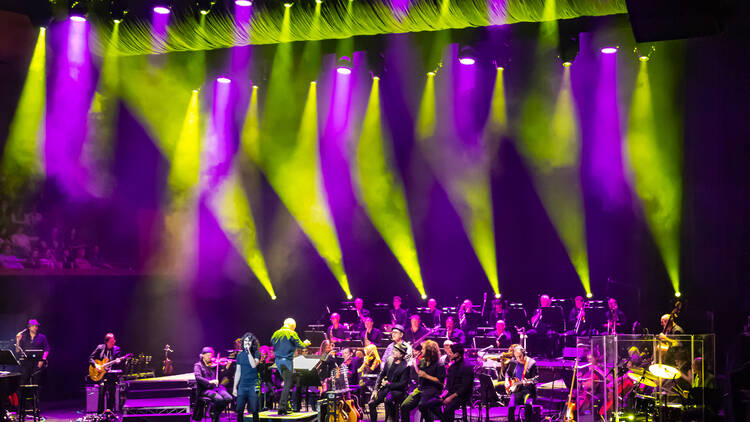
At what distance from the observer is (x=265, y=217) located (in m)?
18.5

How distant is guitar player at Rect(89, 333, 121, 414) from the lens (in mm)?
12195

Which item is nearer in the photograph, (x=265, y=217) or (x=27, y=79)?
(x=27, y=79)

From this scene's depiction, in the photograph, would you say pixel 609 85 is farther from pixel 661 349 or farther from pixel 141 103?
Answer: pixel 141 103

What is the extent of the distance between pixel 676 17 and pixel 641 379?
4112mm

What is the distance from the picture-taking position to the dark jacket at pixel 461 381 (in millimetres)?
10117

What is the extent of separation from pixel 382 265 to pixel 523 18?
7.88 metres

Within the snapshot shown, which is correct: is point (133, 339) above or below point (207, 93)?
below

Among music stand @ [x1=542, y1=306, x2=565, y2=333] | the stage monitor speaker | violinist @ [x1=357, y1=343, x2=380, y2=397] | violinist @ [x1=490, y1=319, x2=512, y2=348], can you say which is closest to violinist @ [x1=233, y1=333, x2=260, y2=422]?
violinist @ [x1=357, y1=343, x2=380, y2=397]

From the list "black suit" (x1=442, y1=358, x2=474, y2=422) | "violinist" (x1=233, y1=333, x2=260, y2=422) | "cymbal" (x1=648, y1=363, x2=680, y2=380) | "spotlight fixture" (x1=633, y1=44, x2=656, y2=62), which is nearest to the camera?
"cymbal" (x1=648, y1=363, x2=680, y2=380)

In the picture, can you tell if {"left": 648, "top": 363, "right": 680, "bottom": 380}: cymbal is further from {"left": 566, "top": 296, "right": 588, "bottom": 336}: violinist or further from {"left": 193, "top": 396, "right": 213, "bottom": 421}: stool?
{"left": 193, "top": 396, "right": 213, "bottom": 421}: stool

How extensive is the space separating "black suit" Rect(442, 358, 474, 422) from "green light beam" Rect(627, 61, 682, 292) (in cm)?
675

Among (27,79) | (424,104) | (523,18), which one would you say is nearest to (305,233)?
(424,104)

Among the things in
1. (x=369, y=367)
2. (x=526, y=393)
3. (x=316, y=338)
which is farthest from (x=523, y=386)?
(x=316, y=338)

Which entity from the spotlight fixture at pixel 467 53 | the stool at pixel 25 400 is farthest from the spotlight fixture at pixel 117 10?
the stool at pixel 25 400
